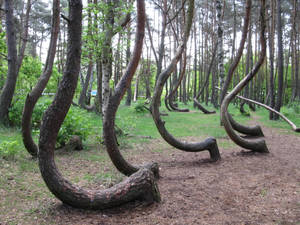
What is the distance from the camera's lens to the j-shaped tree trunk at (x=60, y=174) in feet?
9.73

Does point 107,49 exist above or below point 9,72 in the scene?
above

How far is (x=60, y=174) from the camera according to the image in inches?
129

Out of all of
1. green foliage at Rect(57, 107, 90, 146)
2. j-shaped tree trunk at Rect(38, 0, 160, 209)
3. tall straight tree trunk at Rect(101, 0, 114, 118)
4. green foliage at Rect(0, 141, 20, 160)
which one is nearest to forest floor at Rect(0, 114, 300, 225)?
j-shaped tree trunk at Rect(38, 0, 160, 209)

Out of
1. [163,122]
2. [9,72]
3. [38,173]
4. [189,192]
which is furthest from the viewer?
[9,72]

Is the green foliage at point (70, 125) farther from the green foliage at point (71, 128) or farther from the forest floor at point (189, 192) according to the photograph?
the forest floor at point (189, 192)

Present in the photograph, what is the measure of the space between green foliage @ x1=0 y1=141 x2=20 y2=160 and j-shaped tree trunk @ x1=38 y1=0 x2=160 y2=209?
2206mm

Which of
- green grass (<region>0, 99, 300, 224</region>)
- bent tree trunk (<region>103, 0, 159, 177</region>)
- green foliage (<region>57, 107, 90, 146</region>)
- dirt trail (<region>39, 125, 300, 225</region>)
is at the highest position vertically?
bent tree trunk (<region>103, 0, 159, 177</region>)

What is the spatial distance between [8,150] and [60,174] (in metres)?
2.35

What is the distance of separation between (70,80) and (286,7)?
22969 millimetres

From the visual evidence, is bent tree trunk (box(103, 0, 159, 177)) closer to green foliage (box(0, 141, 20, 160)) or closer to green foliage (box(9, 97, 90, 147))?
green foliage (box(0, 141, 20, 160))

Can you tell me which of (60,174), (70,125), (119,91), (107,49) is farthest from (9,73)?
(60,174)

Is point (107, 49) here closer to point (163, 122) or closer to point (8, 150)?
point (163, 122)

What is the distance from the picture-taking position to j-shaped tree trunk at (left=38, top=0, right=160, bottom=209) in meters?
2.96

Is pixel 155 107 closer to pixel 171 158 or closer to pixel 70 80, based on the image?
pixel 171 158
